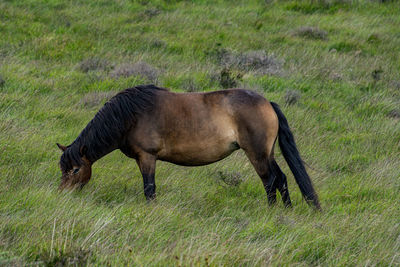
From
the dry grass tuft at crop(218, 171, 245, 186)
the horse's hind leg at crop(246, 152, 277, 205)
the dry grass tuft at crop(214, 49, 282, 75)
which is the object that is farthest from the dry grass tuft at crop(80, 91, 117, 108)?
the horse's hind leg at crop(246, 152, 277, 205)

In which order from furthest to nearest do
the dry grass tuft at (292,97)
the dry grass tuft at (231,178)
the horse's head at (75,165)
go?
the dry grass tuft at (292,97) → the dry grass tuft at (231,178) → the horse's head at (75,165)

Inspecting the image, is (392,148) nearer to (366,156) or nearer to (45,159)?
(366,156)

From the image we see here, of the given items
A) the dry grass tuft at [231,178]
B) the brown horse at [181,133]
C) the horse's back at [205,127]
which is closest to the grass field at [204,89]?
the dry grass tuft at [231,178]

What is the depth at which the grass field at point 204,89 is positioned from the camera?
3910 millimetres

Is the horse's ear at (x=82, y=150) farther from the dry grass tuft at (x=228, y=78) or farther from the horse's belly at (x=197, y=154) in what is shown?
the dry grass tuft at (x=228, y=78)

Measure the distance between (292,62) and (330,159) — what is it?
17.1ft

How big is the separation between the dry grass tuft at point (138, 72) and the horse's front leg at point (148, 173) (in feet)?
15.0

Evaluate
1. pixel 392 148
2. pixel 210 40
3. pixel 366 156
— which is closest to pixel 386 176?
pixel 366 156

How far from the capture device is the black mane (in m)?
5.29

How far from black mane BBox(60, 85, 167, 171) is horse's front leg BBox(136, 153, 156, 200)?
37 centimetres

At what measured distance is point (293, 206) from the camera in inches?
218

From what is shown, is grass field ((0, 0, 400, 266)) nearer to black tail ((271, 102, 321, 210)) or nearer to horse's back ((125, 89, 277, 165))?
black tail ((271, 102, 321, 210))

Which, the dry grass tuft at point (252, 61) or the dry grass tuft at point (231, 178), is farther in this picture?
the dry grass tuft at point (252, 61)

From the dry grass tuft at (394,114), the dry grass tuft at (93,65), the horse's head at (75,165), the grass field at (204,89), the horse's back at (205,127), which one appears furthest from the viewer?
the dry grass tuft at (93,65)
